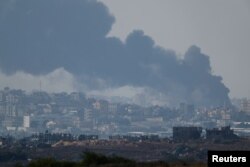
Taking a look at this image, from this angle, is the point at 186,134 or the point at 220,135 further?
the point at 186,134

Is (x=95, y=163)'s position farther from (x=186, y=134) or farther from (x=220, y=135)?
(x=186, y=134)

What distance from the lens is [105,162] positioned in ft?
162

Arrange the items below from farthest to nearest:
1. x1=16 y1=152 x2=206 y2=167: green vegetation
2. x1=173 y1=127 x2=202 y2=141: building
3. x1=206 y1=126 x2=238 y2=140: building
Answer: x1=173 y1=127 x2=202 y2=141: building
x1=206 y1=126 x2=238 y2=140: building
x1=16 y1=152 x2=206 y2=167: green vegetation

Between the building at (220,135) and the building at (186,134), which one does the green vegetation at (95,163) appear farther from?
the building at (186,134)

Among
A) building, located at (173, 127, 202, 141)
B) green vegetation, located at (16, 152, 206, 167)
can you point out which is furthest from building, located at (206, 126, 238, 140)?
green vegetation, located at (16, 152, 206, 167)

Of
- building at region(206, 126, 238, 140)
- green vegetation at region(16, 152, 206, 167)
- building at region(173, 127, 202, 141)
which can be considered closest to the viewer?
green vegetation at region(16, 152, 206, 167)

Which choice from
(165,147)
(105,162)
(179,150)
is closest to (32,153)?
(179,150)

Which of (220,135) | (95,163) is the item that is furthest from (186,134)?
(95,163)

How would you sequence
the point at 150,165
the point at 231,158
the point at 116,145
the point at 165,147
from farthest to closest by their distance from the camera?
1. the point at 116,145
2. the point at 165,147
3. the point at 150,165
4. the point at 231,158

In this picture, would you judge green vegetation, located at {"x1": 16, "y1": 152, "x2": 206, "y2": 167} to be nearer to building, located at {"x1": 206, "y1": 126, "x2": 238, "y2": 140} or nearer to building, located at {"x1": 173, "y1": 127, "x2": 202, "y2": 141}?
building, located at {"x1": 206, "y1": 126, "x2": 238, "y2": 140}

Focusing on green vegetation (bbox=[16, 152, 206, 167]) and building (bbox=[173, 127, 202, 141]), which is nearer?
green vegetation (bbox=[16, 152, 206, 167])

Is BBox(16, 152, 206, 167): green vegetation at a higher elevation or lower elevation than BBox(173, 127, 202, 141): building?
lower

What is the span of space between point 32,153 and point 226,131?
4050 cm

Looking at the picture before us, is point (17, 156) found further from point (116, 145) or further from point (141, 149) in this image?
point (116, 145)
